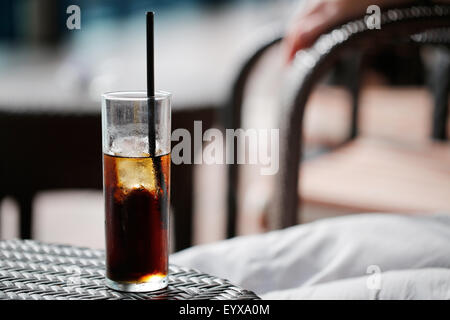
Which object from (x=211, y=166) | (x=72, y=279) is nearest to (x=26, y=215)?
(x=72, y=279)

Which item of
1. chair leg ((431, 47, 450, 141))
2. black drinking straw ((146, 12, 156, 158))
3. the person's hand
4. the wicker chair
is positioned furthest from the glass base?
chair leg ((431, 47, 450, 141))

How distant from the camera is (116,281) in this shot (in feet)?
1.82

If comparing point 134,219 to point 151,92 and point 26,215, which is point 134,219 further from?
point 26,215

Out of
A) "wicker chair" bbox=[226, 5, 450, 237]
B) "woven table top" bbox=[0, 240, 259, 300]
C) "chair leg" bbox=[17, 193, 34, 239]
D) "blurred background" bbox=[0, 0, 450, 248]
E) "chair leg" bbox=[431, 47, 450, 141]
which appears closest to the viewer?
"woven table top" bbox=[0, 240, 259, 300]

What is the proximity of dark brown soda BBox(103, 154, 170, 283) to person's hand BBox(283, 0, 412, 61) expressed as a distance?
639 mm

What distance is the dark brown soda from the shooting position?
0.56 metres

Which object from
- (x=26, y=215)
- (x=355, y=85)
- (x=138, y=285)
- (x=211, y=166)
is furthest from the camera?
(x=211, y=166)

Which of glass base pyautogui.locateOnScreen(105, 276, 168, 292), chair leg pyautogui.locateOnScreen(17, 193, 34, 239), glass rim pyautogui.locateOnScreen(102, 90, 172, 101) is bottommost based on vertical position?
chair leg pyautogui.locateOnScreen(17, 193, 34, 239)

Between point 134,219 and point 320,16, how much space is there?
27.9 inches

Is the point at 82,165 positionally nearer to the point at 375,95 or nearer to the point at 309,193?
the point at 309,193

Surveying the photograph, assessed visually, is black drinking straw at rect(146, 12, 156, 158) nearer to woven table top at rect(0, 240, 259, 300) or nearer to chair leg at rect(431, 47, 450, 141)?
woven table top at rect(0, 240, 259, 300)

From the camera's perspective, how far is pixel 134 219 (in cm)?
56

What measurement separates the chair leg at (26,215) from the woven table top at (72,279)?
3.32 ft

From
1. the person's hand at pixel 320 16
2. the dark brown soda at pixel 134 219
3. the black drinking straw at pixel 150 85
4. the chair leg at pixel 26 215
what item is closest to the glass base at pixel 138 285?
the dark brown soda at pixel 134 219
